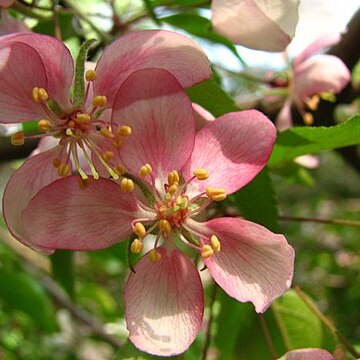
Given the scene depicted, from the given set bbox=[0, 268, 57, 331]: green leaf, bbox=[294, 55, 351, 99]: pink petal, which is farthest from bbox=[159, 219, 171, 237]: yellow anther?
bbox=[0, 268, 57, 331]: green leaf

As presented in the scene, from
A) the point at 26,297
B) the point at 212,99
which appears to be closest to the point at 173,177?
the point at 212,99

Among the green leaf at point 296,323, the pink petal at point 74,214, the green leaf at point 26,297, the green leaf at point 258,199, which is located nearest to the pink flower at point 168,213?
the pink petal at point 74,214

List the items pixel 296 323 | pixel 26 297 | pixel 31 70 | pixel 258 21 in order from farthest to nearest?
pixel 26 297 < pixel 296 323 < pixel 258 21 < pixel 31 70

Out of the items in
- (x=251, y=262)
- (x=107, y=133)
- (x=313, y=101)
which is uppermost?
(x=107, y=133)

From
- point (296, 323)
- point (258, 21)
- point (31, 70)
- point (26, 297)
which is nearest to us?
point (31, 70)

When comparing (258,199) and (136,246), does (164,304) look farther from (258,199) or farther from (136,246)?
(258,199)

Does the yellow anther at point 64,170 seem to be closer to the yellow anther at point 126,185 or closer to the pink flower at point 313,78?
the yellow anther at point 126,185

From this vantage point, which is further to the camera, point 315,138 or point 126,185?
point 315,138
